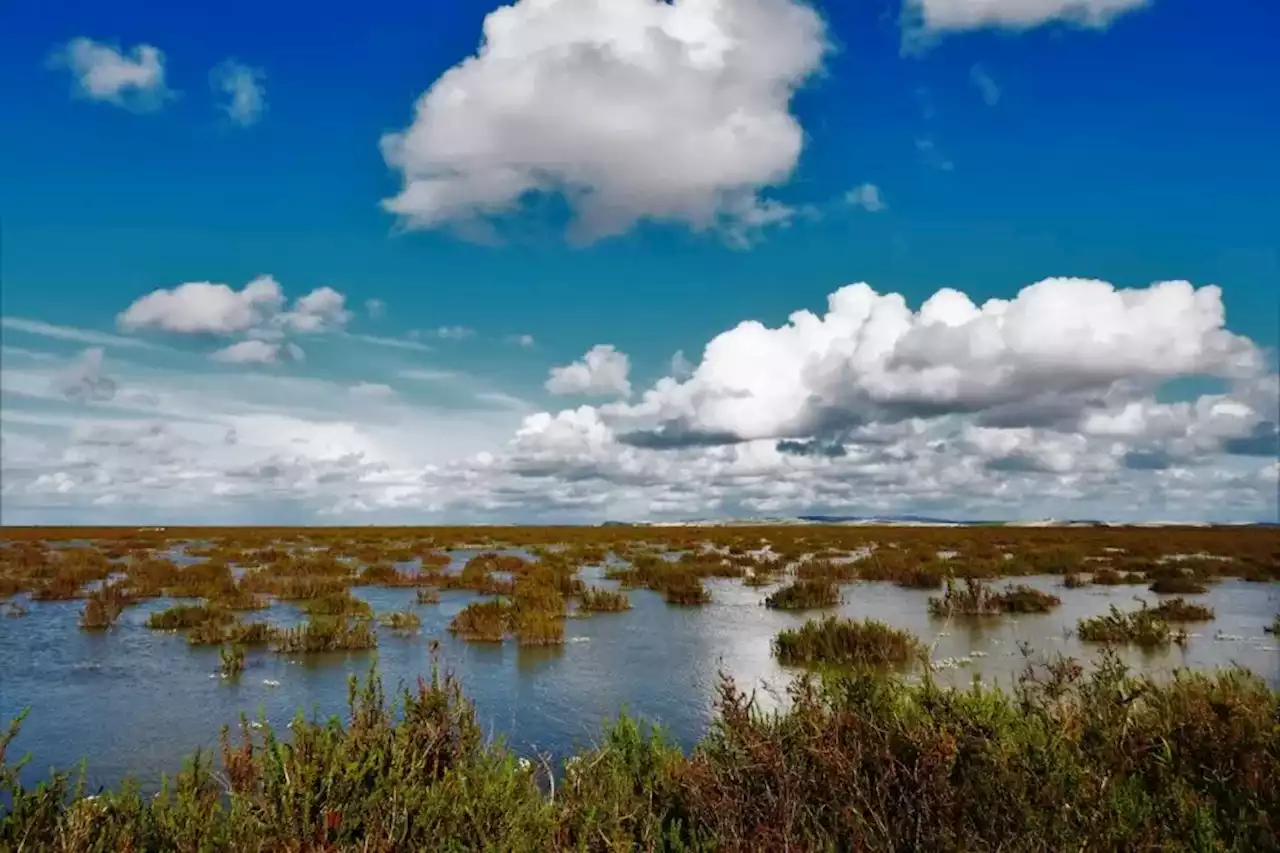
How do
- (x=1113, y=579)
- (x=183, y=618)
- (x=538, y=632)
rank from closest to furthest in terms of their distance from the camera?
(x=538, y=632) → (x=183, y=618) → (x=1113, y=579)

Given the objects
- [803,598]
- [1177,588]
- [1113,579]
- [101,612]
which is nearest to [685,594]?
[803,598]

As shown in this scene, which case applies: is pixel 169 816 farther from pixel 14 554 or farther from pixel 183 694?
pixel 14 554

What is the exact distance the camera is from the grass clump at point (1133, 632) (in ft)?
49.6

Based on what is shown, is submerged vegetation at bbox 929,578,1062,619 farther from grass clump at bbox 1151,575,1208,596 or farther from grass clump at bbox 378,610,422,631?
grass clump at bbox 378,610,422,631

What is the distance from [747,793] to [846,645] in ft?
29.1

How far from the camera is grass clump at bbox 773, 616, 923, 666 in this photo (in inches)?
528

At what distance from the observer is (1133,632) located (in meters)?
15.4

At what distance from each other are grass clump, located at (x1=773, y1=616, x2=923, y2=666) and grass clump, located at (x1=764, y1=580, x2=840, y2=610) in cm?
658

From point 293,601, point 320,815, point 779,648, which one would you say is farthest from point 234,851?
point 293,601

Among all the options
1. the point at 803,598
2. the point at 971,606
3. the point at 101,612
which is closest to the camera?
the point at 101,612

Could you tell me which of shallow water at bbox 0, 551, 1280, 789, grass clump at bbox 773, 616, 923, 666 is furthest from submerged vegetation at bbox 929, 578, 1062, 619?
grass clump at bbox 773, 616, 923, 666

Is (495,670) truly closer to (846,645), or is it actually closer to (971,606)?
(846,645)

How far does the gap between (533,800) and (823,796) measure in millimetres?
1957

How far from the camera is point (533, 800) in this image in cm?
550
